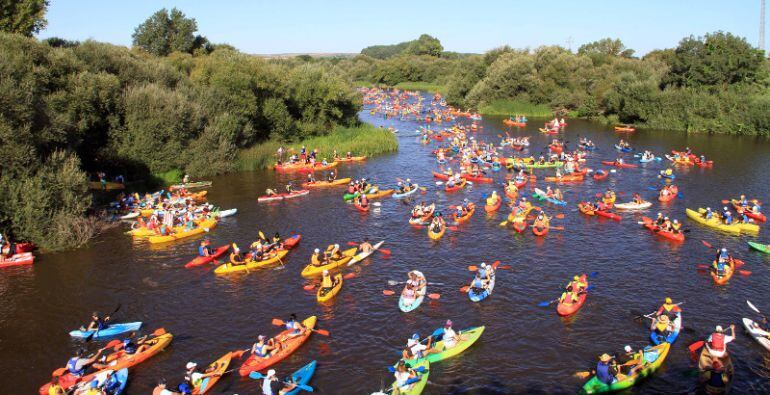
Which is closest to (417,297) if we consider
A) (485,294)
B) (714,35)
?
(485,294)

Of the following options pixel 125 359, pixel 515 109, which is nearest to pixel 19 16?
pixel 125 359

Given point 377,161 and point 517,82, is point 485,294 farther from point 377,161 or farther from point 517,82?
point 517,82

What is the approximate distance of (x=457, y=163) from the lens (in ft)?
184

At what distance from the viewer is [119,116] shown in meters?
45.0

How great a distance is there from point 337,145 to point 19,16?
32.3 metres

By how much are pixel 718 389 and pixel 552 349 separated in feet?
18.9

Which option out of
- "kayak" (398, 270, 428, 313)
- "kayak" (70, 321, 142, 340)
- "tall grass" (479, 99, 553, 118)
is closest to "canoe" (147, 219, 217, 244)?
"kayak" (70, 321, 142, 340)

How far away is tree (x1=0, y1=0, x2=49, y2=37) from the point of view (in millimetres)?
49344

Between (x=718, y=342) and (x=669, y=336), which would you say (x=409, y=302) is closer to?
(x=669, y=336)

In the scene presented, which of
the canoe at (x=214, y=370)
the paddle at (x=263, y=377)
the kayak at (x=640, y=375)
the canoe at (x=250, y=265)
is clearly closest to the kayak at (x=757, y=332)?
the kayak at (x=640, y=375)

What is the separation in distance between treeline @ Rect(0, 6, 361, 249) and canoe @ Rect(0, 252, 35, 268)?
5.80ft

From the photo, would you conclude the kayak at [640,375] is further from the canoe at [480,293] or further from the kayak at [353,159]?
the kayak at [353,159]

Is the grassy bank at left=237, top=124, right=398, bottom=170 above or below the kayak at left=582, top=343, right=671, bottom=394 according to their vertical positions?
above

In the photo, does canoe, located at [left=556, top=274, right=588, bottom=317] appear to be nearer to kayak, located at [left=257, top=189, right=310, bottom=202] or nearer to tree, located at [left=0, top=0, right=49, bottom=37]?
kayak, located at [left=257, top=189, right=310, bottom=202]
